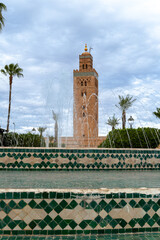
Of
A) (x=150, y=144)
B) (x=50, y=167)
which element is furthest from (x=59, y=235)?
(x=150, y=144)

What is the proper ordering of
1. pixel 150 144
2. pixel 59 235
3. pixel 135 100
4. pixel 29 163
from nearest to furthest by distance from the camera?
pixel 59 235 → pixel 29 163 → pixel 150 144 → pixel 135 100

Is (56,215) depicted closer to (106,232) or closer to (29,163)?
(106,232)

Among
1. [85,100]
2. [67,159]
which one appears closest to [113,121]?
[85,100]

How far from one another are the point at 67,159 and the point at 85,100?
173ft

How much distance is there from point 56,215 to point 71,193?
0.18m

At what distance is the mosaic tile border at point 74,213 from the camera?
67.7 inches

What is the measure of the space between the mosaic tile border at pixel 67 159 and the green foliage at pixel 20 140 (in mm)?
18283

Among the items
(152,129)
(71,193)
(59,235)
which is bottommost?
(59,235)

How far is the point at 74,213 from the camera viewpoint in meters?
1.75

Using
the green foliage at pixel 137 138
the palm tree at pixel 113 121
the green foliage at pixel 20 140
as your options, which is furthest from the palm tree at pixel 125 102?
the green foliage at pixel 20 140

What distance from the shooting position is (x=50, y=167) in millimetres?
4055

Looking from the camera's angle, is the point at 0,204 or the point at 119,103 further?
the point at 119,103

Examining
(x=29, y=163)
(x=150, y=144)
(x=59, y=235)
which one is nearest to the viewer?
(x=59, y=235)

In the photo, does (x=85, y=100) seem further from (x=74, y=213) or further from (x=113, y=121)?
(x=74, y=213)
